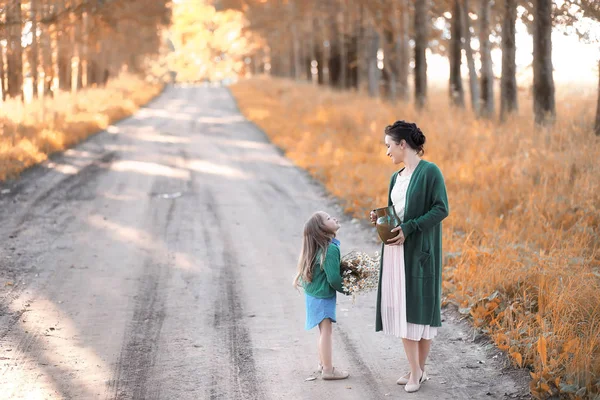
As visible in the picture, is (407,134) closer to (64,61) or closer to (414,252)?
(414,252)

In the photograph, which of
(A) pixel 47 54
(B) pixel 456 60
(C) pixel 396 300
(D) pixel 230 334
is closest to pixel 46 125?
(A) pixel 47 54

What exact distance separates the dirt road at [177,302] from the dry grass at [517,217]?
38cm

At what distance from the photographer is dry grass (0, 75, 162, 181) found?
51.4ft

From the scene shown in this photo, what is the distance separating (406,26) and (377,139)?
33.3 ft

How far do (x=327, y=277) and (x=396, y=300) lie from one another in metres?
0.55

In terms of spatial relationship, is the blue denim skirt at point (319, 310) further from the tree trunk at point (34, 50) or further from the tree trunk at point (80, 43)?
the tree trunk at point (80, 43)

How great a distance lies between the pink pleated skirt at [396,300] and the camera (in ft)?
17.0

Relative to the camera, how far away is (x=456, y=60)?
2219 centimetres

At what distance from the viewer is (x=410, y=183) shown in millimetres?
5207

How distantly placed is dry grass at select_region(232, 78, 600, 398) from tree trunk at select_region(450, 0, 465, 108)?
7.66 feet

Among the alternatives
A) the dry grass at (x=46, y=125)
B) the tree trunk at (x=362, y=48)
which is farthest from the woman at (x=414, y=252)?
the tree trunk at (x=362, y=48)

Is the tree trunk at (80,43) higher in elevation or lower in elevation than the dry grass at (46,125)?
higher

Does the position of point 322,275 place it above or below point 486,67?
below

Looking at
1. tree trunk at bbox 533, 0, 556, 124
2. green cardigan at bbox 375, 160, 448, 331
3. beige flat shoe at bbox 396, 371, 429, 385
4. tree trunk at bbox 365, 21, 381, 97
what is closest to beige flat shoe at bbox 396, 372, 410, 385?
beige flat shoe at bbox 396, 371, 429, 385
